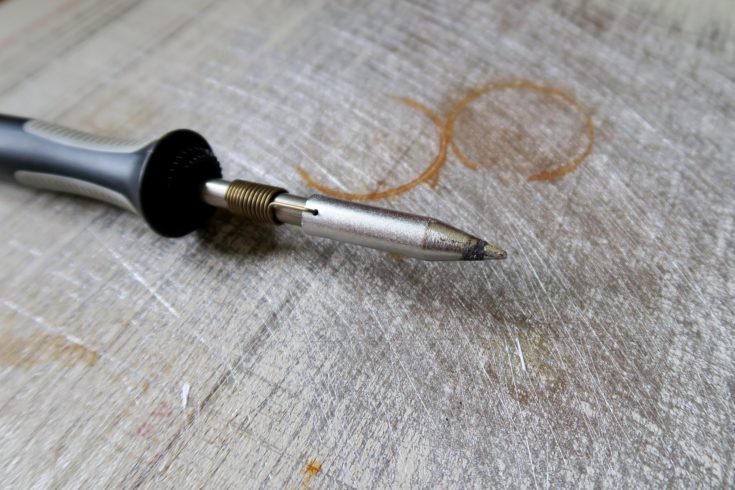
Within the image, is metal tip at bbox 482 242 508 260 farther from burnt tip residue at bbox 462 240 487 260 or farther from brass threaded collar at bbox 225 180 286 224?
brass threaded collar at bbox 225 180 286 224

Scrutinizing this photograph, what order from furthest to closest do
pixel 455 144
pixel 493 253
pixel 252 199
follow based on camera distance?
pixel 455 144
pixel 252 199
pixel 493 253

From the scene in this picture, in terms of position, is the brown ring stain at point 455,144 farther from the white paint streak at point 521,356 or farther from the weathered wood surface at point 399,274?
the white paint streak at point 521,356

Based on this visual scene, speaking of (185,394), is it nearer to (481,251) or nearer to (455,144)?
(481,251)

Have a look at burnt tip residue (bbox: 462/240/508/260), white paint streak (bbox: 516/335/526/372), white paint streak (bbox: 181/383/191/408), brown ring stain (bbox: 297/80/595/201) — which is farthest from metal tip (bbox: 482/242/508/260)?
white paint streak (bbox: 181/383/191/408)

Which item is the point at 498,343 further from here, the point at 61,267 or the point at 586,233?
the point at 61,267

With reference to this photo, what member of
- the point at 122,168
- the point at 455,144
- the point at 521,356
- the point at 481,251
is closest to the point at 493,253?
the point at 481,251

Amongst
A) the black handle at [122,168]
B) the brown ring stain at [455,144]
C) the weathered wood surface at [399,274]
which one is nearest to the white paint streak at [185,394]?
the weathered wood surface at [399,274]
